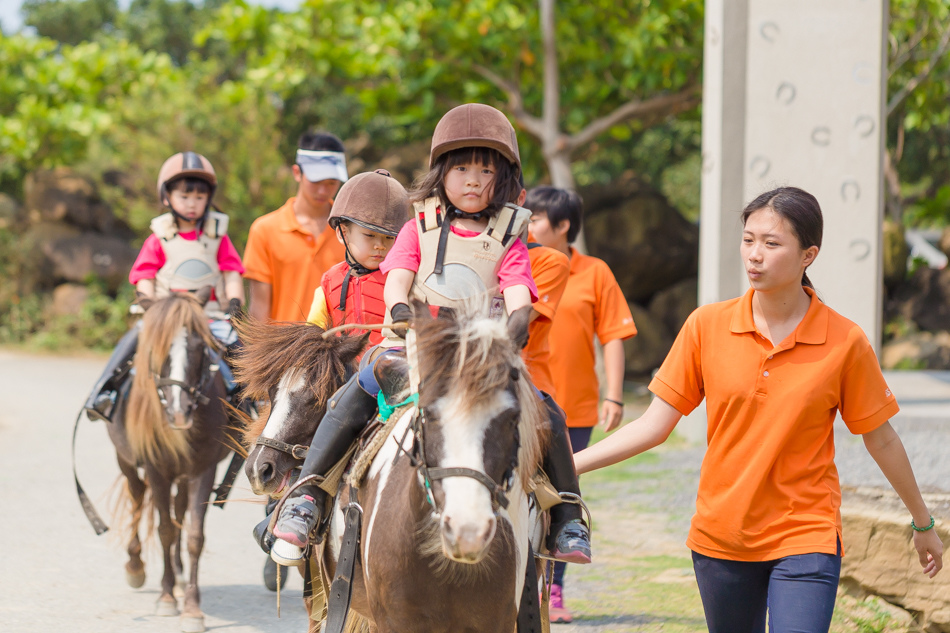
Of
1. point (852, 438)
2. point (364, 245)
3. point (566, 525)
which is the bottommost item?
point (852, 438)

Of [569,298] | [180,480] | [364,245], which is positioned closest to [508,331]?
[364,245]

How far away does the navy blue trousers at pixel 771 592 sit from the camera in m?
2.77

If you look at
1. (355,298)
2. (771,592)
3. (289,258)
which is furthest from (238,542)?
(771,592)

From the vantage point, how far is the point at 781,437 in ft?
9.45

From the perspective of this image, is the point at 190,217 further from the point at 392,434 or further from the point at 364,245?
the point at 392,434

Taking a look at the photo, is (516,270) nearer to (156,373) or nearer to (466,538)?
Result: (466,538)

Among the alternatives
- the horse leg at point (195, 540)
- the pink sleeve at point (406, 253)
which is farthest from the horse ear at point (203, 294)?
the pink sleeve at point (406, 253)

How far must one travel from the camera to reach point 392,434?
3.03 metres

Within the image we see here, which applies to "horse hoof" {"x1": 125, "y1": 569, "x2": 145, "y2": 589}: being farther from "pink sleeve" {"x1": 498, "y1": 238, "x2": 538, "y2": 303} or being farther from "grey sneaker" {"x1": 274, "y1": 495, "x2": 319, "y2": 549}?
"pink sleeve" {"x1": 498, "y1": 238, "x2": 538, "y2": 303}

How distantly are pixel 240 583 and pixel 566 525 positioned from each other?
3.66m

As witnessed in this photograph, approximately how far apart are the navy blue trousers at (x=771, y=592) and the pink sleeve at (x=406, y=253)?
1.34m

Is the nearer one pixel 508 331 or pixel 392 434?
pixel 508 331

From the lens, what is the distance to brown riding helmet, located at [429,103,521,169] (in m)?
3.21

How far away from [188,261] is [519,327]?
4.23 metres
